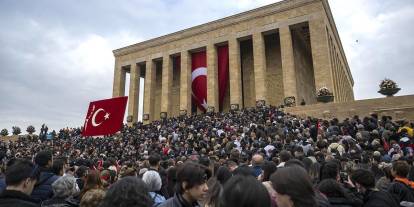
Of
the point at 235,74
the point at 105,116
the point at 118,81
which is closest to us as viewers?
the point at 105,116

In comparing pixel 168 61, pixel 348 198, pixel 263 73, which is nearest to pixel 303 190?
pixel 348 198

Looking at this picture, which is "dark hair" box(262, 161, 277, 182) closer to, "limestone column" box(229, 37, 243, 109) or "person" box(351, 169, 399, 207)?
"person" box(351, 169, 399, 207)

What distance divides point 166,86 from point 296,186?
30.8m

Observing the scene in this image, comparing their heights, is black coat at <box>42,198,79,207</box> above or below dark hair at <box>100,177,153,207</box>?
below

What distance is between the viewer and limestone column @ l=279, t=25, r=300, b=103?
25069mm

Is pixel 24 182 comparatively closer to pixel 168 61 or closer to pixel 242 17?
pixel 242 17

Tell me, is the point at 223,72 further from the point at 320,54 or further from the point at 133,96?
the point at 133,96

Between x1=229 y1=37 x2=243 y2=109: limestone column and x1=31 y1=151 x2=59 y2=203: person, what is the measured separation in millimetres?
23006

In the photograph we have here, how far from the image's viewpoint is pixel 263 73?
2686 centimetres

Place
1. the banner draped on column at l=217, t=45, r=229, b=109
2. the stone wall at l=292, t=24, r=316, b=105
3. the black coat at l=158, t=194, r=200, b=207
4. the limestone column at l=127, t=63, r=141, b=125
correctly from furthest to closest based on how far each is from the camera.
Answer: the limestone column at l=127, t=63, r=141, b=125 < the banner draped on column at l=217, t=45, r=229, b=109 < the stone wall at l=292, t=24, r=316, b=105 < the black coat at l=158, t=194, r=200, b=207

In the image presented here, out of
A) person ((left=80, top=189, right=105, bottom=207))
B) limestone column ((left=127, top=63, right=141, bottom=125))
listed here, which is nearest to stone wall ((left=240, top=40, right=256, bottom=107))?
limestone column ((left=127, top=63, right=141, bottom=125))

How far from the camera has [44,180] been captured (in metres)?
3.96

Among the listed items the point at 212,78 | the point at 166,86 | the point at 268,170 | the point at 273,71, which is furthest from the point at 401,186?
the point at 166,86

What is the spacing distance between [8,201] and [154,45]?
33.2 m
